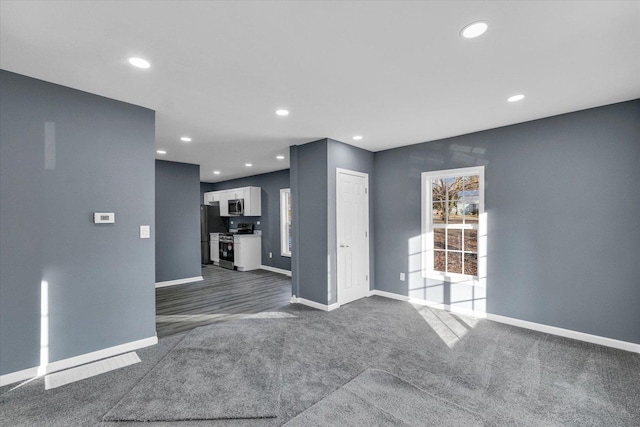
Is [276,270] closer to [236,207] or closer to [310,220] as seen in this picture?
[236,207]

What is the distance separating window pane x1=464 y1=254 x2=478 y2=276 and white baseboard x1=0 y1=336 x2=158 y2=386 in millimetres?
4035

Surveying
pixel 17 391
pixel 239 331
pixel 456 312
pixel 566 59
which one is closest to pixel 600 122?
pixel 566 59

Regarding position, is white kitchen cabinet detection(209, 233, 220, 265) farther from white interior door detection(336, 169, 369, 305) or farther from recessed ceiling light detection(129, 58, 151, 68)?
recessed ceiling light detection(129, 58, 151, 68)

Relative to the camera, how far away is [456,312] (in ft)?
13.5

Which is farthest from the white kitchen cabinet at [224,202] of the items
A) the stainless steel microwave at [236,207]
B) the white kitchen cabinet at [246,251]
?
the white kitchen cabinet at [246,251]

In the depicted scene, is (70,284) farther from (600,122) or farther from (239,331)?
(600,122)

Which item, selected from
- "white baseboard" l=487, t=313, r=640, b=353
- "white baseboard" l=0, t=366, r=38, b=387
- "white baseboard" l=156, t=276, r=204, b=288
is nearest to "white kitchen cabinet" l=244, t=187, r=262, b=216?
"white baseboard" l=156, t=276, r=204, b=288

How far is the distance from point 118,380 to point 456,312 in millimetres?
3981

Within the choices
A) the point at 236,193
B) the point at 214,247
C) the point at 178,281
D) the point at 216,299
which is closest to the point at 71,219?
the point at 216,299

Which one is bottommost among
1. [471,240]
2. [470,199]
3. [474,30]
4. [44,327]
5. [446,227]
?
[44,327]

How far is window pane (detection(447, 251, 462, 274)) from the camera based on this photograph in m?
4.24

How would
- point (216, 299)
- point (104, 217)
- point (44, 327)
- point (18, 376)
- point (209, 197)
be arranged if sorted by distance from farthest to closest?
point (209, 197) < point (216, 299) < point (104, 217) < point (44, 327) < point (18, 376)

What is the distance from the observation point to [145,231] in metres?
3.06

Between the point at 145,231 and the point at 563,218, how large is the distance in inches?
181
